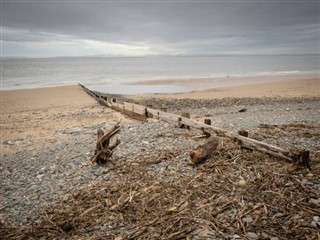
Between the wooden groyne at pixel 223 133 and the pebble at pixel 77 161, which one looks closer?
the pebble at pixel 77 161

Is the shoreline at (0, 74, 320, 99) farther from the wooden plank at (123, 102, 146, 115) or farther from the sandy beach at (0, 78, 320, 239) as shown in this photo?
the sandy beach at (0, 78, 320, 239)

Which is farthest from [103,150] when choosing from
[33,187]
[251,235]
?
[251,235]

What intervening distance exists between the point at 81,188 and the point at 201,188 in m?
2.56

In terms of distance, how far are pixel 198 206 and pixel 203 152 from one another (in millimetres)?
1748

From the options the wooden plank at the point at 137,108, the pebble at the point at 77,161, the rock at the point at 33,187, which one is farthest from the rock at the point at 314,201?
the wooden plank at the point at 137,108

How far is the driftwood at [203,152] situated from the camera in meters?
6.04

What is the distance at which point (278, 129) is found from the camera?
899 centimetres

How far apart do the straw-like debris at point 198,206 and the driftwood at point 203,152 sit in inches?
6.9

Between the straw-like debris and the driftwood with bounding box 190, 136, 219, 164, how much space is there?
0.58 ft

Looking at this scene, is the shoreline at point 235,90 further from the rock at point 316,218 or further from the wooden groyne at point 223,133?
the rock at point 316,218

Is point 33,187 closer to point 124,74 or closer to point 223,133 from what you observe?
point 223,133

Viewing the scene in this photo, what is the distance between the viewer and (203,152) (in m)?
6.10

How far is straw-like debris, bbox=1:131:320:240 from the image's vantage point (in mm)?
3982

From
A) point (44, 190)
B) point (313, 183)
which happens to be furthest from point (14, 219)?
point (313, 183)
